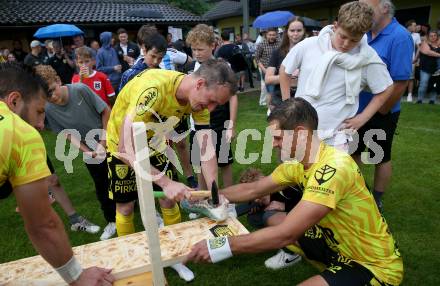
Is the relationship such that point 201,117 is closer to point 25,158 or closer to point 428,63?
point 25,158

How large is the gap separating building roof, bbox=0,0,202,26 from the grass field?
10.2 m

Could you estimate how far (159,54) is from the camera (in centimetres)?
383

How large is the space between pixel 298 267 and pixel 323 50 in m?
1.93

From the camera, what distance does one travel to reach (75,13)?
17.5 metres

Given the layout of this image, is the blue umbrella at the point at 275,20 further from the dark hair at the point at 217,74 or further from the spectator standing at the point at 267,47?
the dark hair at the point at 217,74

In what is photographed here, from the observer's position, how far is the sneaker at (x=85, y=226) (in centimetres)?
402

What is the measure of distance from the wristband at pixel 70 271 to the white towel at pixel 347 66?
7.07 feet

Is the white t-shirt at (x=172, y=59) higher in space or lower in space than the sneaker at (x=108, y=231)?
higher

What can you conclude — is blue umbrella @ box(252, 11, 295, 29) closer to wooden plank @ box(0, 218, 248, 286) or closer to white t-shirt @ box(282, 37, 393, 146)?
white t-shirt @ box(282, 37, 393, 146)

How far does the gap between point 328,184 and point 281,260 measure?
1.45m

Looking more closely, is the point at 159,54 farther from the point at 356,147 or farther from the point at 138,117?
the point at 356,147

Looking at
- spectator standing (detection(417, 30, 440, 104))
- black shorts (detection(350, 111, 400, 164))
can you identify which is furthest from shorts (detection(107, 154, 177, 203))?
spectator standing (detection(417, 30, 440, 104))

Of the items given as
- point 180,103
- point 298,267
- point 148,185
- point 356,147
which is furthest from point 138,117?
point 356,147

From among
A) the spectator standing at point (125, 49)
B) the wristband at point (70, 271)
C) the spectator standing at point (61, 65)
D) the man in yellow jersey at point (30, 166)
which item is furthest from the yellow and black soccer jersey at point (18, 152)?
the spectator standing at point (61, 65)
